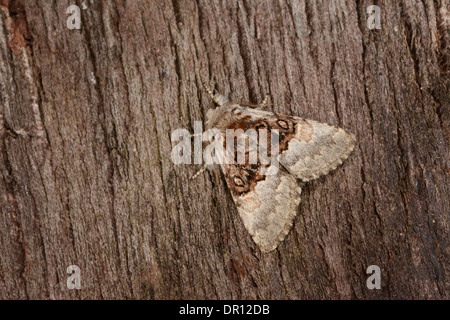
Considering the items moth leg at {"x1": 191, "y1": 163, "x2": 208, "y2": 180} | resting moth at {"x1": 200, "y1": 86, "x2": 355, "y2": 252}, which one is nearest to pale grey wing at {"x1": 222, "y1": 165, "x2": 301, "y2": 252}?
resting moth at {"x1": 200, "y1": 86, "x2": 355, "y2": 252}

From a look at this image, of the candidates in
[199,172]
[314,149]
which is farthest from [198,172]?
[314,149]

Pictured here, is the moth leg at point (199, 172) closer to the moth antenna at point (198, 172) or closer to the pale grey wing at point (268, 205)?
the moth antenna at point (198, 172)

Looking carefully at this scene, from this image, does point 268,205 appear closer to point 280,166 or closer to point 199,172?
point 280,166

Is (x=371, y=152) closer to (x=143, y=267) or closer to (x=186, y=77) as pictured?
(x=186, y=77)

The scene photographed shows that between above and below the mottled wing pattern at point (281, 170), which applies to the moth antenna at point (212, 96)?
above

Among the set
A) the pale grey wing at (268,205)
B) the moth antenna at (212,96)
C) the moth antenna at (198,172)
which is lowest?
the pale grey wing at (268,205)

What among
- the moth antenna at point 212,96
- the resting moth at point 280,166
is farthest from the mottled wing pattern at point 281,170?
the moth antenna at point 212,96
